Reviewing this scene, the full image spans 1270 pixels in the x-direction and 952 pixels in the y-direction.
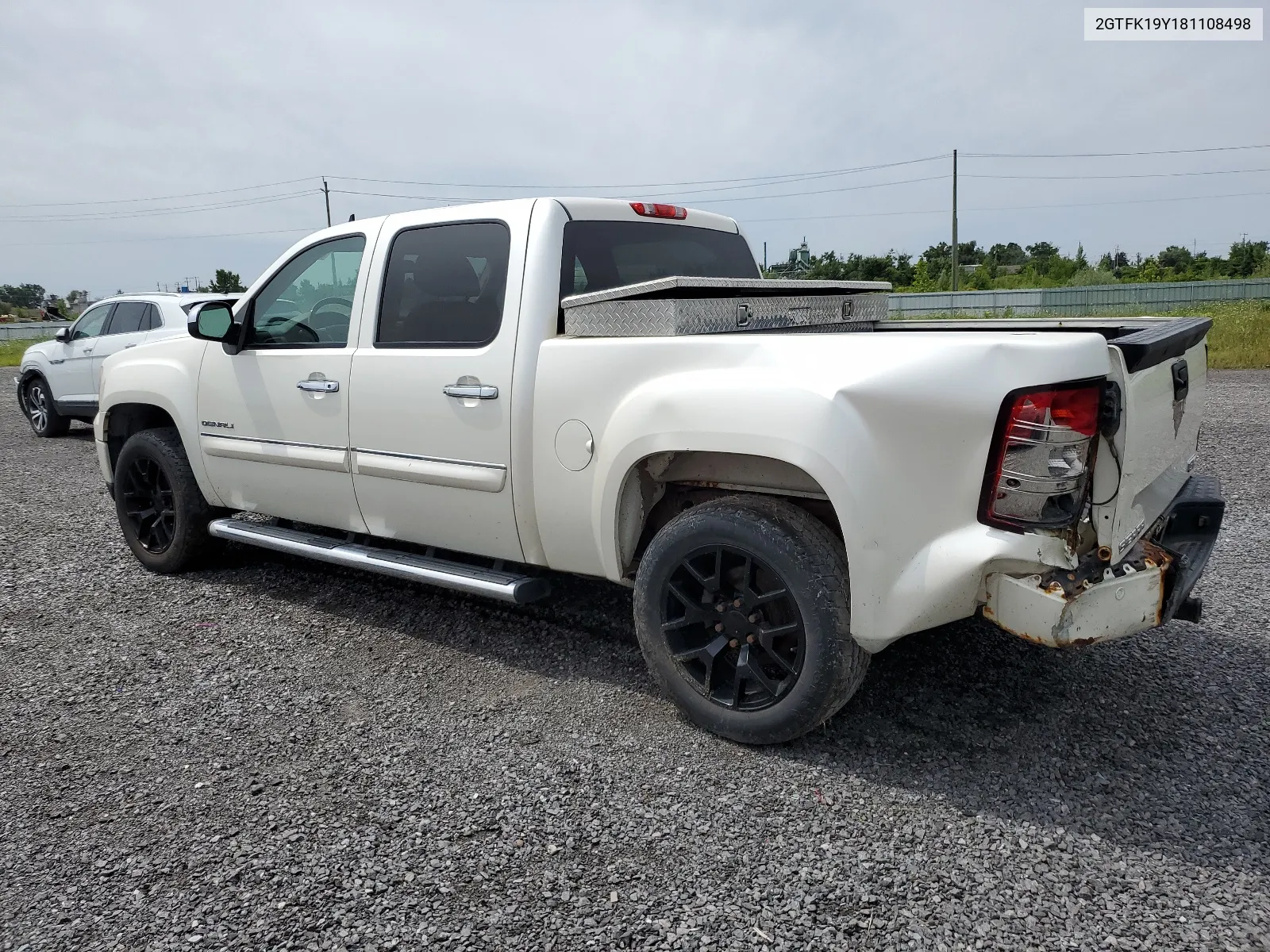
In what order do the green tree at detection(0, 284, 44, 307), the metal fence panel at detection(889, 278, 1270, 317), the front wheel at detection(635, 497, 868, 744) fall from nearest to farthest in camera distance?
1. the front wheel at detection(635, 497, 868, 744)
2. the metal fence panel at detection(889, 278, 1270, 317)
3. the green tree at detection(0, 284, 44, 307)

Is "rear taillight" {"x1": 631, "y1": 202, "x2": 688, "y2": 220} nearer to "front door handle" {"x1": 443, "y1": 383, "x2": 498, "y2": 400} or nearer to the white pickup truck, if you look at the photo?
the white pickup truck

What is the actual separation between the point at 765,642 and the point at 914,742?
657 mm

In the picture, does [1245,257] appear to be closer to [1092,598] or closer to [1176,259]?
[1176,259]

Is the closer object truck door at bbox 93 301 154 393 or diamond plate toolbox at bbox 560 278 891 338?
diamond plate toolbox at bbox 560 278 891 338

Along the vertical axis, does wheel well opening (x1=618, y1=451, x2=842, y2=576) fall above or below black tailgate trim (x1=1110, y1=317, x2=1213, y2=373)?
below

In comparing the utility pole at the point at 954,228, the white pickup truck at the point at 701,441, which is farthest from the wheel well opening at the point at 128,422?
the utility pole at the point at 954,228

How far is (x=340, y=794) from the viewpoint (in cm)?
305

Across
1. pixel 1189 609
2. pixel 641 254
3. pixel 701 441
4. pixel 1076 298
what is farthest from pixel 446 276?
pixel 1076 298

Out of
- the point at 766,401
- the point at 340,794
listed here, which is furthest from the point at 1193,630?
the point at 340,794

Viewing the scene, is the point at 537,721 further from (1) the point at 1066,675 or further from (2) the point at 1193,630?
(2) the point at 1193,630

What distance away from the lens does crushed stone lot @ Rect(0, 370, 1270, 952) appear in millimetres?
2426

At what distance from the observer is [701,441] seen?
10.2ft

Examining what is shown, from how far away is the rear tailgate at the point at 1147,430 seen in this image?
105 inches

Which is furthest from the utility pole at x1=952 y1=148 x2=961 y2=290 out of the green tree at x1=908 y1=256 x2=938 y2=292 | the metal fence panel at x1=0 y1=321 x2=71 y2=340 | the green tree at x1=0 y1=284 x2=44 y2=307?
the green tree at x1=0 y1=284 x2=44 y2=307
